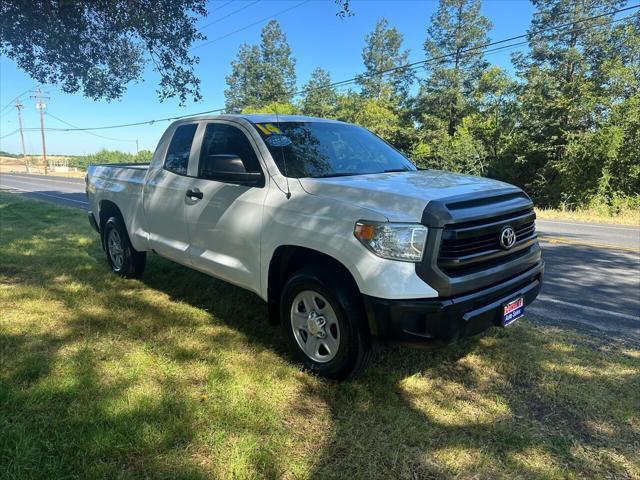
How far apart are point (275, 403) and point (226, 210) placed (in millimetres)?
1725

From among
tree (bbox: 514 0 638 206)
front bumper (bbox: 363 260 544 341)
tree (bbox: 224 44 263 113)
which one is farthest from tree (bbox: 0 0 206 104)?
tree (bbox: 224 44 263 113)

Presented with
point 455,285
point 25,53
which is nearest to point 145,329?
point 455,285

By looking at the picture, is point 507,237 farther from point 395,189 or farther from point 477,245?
point 395,189

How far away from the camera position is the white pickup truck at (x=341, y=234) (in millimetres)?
2803

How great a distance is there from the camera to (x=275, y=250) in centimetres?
350

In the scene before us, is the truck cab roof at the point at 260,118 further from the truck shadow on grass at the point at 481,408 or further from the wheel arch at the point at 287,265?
the truck shadow on grass at the point at 481,408

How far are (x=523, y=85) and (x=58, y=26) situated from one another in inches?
1062

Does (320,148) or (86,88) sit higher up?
(86,88)

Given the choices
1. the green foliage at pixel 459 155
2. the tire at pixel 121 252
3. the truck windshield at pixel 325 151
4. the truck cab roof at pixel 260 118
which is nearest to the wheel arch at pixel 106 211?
the tire at pixel 121 252

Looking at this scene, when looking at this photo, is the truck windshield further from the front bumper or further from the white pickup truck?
the front bumper

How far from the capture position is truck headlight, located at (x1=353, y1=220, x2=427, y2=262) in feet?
9.18

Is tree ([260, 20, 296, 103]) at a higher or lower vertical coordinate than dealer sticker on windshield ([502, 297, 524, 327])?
higher

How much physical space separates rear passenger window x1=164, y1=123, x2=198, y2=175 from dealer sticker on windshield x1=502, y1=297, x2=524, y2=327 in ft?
10.7

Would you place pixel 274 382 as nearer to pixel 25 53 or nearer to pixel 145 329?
pixel 145 329
